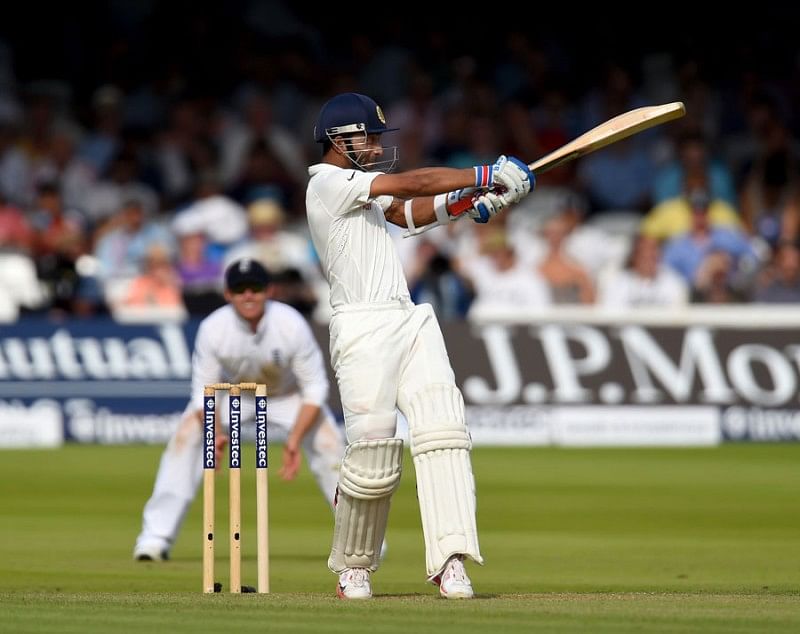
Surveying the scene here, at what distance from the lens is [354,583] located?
5.95m

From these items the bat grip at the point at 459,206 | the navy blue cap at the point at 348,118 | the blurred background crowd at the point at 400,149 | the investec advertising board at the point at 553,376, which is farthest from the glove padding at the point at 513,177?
the blurred background crowd at the point at 400,149

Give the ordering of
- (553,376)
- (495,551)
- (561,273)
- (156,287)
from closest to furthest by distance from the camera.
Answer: (495,551), (553,376), (156,287), (561,273)

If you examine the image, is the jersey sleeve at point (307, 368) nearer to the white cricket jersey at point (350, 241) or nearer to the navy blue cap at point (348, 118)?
the white cricket jersey at point (350, 241)

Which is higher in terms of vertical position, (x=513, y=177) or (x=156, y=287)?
(x=156, y=287)

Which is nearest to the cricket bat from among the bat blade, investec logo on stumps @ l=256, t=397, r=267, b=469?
the bat blade

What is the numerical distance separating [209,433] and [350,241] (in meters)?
0.90

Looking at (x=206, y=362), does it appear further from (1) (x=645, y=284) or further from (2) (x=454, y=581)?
(1) (x=645, y=284)

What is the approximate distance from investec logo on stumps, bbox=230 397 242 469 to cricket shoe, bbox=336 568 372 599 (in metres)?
0.55

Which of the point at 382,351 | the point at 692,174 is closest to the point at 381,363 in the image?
the point at 382,351

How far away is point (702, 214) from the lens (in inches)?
572

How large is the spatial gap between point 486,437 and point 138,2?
6886 mm

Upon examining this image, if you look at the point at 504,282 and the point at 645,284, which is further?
the point at 504,282

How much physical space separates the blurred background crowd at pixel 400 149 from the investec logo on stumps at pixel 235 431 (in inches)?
295

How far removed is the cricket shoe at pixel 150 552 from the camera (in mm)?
7879
